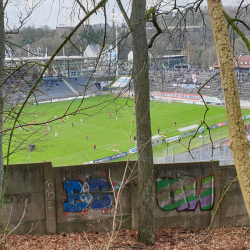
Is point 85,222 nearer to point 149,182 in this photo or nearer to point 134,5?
point 149,182

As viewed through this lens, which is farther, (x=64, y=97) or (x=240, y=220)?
(x=64, y=97)

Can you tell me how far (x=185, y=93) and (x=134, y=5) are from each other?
2079 inches

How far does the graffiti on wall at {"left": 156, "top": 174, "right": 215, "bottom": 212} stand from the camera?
8.13 m

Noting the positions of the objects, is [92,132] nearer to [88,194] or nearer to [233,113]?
[88,194]

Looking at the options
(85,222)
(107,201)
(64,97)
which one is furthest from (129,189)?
(64,97)

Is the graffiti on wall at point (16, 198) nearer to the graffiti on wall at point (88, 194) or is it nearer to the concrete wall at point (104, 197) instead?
the concrete wall at point (104, 197)

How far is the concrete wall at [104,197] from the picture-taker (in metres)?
7.72

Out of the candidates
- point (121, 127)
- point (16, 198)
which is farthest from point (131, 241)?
point (121, 127)

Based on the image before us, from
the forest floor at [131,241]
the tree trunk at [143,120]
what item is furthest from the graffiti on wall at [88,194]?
the tree trunk at [143,120]

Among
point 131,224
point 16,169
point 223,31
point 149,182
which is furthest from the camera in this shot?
point 131,224

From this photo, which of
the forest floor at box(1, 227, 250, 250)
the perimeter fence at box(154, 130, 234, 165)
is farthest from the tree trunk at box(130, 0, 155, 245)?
the perimeter fence at box(154, 130, 234, 165)

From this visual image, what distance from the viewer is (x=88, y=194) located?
7977 millimetres

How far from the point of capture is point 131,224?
8.15m

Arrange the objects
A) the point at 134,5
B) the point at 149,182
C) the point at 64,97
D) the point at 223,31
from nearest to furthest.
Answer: the point at 223,31 < the point at 134,5 < the point at 149,182 < the point at 64,97
